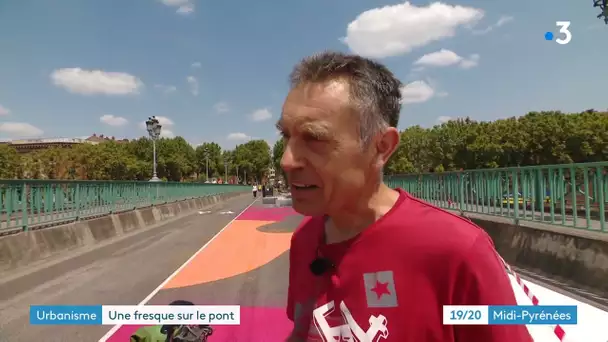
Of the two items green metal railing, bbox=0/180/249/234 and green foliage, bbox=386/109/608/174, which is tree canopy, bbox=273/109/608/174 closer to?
green foliage, bbox=386/109/608/174

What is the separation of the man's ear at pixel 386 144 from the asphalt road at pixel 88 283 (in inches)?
188

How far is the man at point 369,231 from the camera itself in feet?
3.34

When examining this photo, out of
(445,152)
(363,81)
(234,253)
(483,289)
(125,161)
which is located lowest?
(234,253)

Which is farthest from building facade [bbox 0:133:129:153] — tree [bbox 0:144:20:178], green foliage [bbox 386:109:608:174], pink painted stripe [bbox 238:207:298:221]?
pink painted stripe [bbox 238:207:298:221]

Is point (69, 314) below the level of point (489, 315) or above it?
below

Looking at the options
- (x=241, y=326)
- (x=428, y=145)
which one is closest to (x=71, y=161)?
(x=428, y=145)

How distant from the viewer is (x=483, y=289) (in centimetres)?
100

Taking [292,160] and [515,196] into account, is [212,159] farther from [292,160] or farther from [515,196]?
[292,160]

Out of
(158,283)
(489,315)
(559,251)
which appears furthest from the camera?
(158,283)

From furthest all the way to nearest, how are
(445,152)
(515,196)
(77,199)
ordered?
(445,152) < (77,199) < (515,196)

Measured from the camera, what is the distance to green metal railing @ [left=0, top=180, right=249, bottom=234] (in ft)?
28.2

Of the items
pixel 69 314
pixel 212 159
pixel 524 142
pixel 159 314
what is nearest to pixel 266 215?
pixel 69 314

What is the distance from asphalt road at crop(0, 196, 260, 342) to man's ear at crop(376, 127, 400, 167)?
15.7 feet

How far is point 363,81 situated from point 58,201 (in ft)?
37.6
